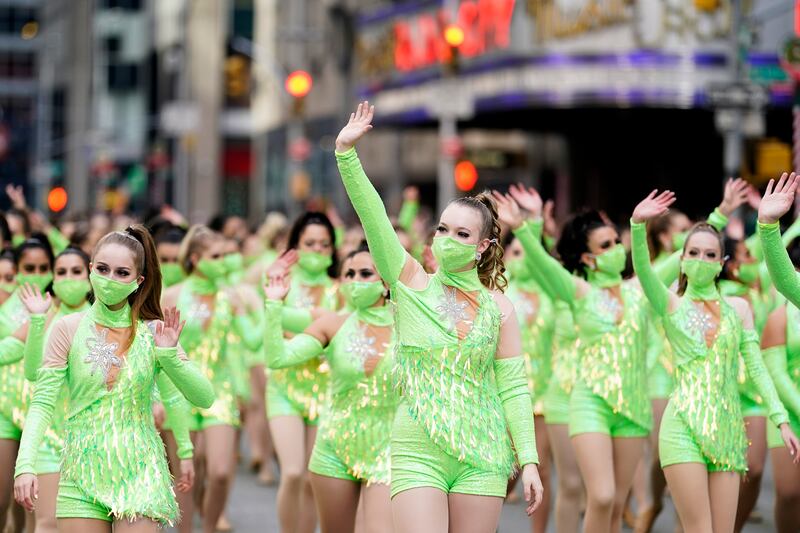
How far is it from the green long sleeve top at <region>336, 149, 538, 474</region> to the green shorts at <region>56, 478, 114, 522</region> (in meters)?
1.31

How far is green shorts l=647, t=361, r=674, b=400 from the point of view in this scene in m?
12.0

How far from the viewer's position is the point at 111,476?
6914mm

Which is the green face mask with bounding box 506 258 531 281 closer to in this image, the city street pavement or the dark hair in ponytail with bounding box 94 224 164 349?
the city street pavement

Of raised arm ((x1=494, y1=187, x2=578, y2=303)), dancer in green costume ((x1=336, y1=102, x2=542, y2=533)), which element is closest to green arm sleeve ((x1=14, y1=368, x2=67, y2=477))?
dancer in green costume ((x1=336, y1=102, x2=542, y2=533))

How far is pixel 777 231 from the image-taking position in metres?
8.11

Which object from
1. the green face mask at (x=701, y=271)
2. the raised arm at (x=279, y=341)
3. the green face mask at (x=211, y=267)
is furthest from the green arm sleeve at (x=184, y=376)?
the green face mask at (x=211, y=267)

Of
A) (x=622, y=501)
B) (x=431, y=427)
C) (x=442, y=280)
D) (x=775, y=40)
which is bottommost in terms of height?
(x=622, y=501)

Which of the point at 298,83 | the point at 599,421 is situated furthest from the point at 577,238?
the point at 298,83

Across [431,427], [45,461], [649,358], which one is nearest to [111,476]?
[431,427]

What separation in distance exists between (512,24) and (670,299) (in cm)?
2336

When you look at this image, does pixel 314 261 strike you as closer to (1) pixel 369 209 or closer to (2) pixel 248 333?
(2) pixel 248 333

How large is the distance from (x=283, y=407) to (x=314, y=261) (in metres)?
1.33

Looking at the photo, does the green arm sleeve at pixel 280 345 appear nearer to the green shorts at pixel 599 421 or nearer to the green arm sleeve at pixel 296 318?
the green arm sleeve at pixel 296 318

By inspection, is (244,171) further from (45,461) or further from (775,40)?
(45,461)
